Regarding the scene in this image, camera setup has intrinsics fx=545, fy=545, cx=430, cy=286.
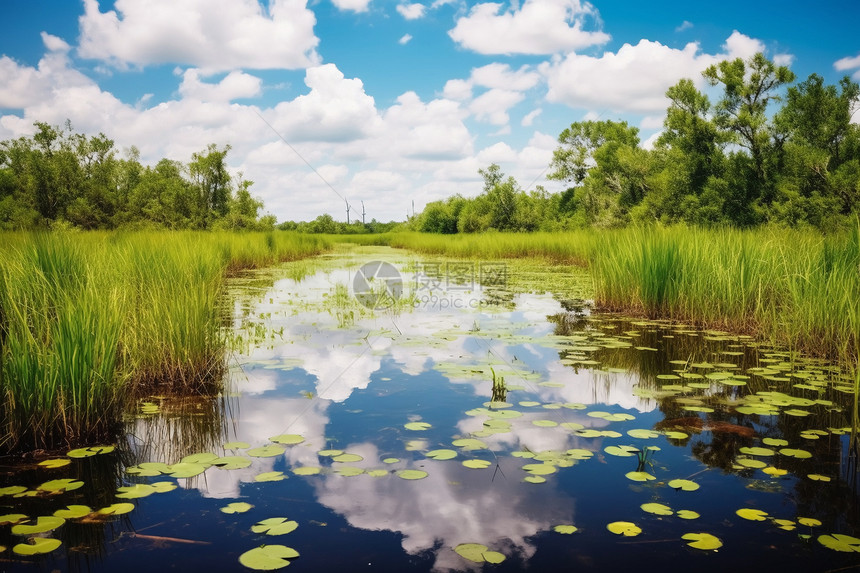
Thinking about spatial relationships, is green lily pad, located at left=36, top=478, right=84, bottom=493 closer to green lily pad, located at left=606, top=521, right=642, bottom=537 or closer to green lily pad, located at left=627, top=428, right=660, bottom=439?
green lily pad, located at left=606, top=521, right=642, bottom=537

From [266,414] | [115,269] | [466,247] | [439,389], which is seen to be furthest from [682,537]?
[466,247]

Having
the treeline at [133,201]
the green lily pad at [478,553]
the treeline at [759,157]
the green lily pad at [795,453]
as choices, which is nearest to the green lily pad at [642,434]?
the green lily pad at [795,453]

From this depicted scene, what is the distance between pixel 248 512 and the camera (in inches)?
96.0

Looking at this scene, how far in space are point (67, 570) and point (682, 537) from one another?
240cm

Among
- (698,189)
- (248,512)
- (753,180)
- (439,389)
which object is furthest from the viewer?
(698,189)

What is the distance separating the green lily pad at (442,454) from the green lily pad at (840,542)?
5.47 feet

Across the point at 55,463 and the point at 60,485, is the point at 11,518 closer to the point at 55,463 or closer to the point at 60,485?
the point at 60,485

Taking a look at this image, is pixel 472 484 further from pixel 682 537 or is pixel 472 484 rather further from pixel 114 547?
pixel 114 547

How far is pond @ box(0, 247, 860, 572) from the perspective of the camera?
2.16 metres

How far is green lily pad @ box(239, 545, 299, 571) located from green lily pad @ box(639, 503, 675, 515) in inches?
60.6

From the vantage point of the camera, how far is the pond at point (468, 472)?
7.10ft

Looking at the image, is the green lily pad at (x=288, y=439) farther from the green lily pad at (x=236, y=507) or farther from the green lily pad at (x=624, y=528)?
the green lily pad at (x=624, y=528)

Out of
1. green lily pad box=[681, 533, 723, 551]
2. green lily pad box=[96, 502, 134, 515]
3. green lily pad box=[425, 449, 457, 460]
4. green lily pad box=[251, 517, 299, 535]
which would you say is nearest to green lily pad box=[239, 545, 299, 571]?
green lily pad box=[251, 517, 299, 535]

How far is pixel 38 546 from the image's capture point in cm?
214
